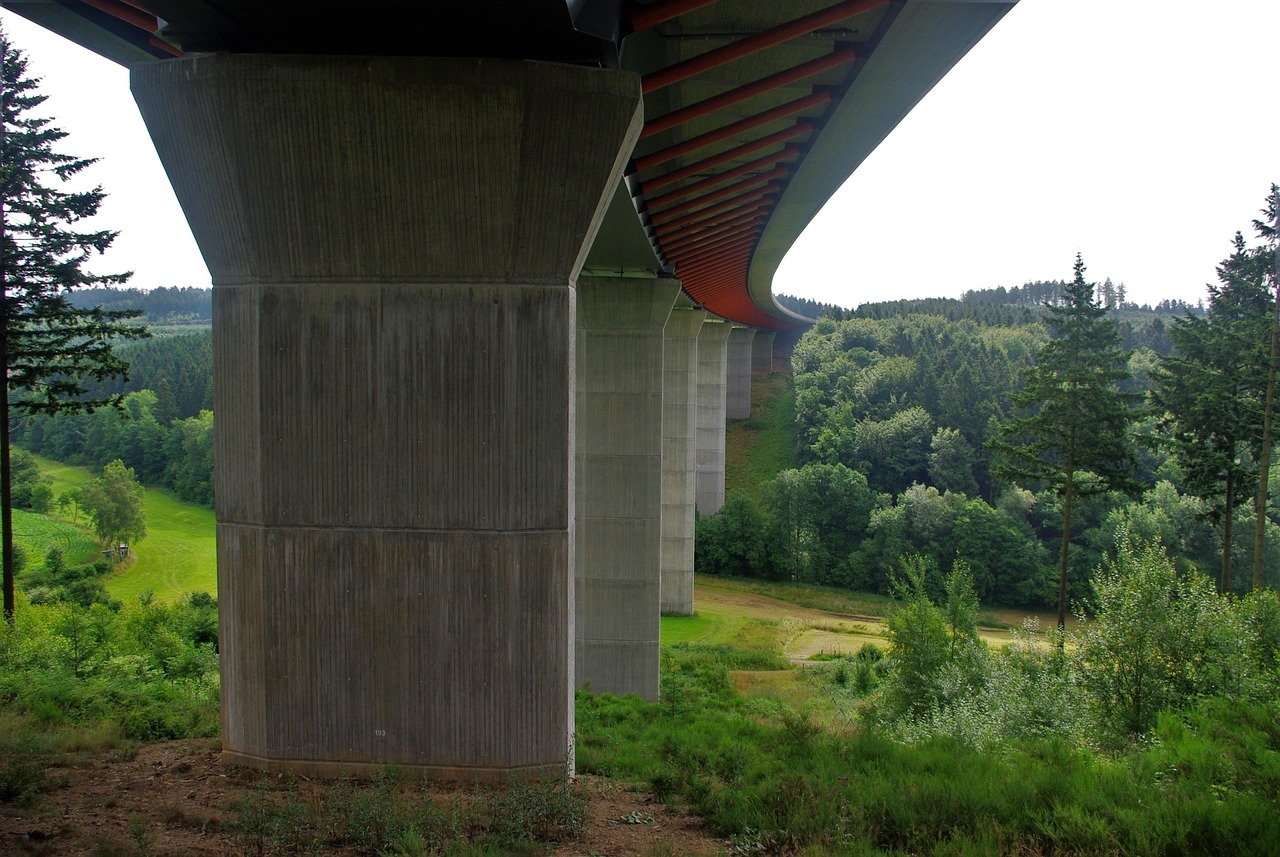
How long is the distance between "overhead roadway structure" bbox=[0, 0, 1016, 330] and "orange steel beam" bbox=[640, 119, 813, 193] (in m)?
0.02

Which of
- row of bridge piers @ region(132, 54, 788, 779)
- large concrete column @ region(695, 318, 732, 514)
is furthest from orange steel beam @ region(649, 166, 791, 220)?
A: large concrete column @ region(695, 318, 732, 514)

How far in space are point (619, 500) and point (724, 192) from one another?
27.3ft

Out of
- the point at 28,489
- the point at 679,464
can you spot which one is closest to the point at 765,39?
the point at 679,464

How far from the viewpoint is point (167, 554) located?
52.8 m

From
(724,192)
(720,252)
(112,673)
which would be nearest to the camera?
(112,673)

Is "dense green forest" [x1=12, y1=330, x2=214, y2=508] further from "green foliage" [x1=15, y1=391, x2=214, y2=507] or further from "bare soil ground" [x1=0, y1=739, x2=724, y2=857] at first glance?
"bare soil ground" [x1=0, y1=739, x2=724, y2=857]

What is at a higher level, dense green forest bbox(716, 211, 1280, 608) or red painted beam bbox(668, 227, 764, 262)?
red painted beam bbox(668, 227, 764, 262)

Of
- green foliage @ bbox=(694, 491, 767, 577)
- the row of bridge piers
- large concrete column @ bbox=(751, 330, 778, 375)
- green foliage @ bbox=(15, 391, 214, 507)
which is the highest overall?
large concrete column @ bbox=(751, 330, 778, 375)

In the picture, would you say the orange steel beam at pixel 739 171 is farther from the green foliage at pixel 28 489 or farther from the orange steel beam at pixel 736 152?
the green foliage at pixel 28 489

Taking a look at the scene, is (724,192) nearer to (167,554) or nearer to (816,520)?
(816,520)

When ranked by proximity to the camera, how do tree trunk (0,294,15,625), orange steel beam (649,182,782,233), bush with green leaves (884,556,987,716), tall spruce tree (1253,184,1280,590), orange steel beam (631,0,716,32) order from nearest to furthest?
1. orange steel beam (631,0,716,32)
2. orange steel beam (649,182,782,233)
3. bush with green leaves (884,556,987,716)
4. tree trunk (0,294,15,625)
5. tall spruce tree (1253,184,1280,590)

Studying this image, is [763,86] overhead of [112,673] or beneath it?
overhead

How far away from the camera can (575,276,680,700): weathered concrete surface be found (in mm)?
19719

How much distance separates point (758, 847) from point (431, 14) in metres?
6.06
